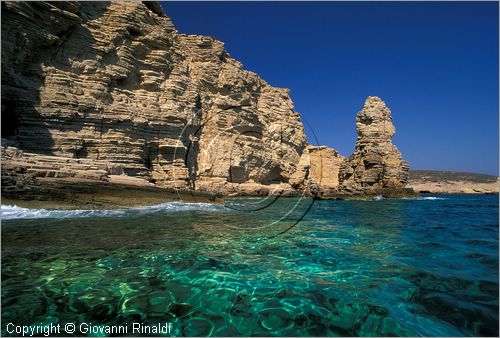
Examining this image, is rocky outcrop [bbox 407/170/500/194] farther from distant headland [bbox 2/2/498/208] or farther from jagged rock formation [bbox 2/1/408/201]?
jagged rock formation [bbox 2/1/408/201]

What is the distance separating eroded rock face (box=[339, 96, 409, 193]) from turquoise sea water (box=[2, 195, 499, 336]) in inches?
1769

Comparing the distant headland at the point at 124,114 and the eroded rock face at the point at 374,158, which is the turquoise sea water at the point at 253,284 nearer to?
the distant headland at the point at 124,114

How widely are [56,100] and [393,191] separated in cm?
4910

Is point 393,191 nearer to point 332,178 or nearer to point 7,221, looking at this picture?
point 332,178

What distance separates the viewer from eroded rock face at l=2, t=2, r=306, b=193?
23359mm

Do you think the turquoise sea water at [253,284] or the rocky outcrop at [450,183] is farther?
the rocky outcrop at [450,183]

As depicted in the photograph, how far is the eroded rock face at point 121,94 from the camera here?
23.4m

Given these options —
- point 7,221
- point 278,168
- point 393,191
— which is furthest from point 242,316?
point 393,191

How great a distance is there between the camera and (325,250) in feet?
25.4
